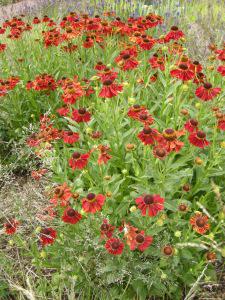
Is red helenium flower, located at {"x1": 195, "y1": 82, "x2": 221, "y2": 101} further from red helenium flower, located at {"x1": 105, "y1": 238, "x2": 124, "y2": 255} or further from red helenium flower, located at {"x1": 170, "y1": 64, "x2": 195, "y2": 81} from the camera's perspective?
red helenium flower, located at {"x1": 105, "y1": 238, "x2": 124, "y2": 255}

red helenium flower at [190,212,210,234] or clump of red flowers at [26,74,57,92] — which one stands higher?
clump of red flowers at [26,74,57,92]

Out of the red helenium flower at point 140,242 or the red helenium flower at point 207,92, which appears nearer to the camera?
the red helenium flower at point 140,242

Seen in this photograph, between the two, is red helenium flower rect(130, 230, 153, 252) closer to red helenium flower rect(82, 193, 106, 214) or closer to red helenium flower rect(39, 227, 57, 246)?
red helenium flower rect(82, 193, 106, 214)

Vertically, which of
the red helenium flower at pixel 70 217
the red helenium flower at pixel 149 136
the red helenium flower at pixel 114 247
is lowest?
the red helenium flower at pixel 114 247

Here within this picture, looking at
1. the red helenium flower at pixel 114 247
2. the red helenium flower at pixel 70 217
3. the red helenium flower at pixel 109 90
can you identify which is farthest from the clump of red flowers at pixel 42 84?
the red helenium flower at pixel 114 247

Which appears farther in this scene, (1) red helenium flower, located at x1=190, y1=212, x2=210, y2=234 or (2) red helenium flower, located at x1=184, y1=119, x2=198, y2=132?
(2) red helenium flower, located at x1=184, y1=119, x2=198, y2=132

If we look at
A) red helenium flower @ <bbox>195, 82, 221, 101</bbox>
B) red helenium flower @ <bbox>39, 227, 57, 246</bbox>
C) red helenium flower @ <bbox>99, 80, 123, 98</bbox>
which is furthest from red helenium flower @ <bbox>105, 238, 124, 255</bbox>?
red helenium flower @ <bbox>195, 82, 221, 101</bbox>

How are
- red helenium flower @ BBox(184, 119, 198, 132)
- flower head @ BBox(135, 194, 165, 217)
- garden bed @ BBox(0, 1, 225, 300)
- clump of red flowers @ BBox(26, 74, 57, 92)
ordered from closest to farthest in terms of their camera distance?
flower head @ BBox(135, 194, 165, 217) < garden bed @ BBox(0, 1, 225, 300) < red helenium flower @ BBox(184, 119, 198, 132) < clump of red flowers @ BBox(26, 74, 57, 92)

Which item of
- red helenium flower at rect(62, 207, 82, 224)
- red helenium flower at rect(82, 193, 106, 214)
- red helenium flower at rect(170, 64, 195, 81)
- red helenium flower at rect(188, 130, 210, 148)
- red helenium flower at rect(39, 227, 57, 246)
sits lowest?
red helenium flower at rect(39, 227, 57, 246)

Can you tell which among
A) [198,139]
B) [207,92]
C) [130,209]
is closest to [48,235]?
[130,209]

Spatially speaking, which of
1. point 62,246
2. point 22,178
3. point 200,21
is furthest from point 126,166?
point 200,21

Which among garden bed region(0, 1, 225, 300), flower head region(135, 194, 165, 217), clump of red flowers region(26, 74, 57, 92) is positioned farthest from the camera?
clump of red flowers region(26, 74, 57, 92)

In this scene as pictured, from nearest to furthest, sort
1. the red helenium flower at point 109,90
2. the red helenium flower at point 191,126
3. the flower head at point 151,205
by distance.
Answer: the flower head at point 151,205 → the red helenium flower at point 191,126 → the red helenium flower at point 109,90

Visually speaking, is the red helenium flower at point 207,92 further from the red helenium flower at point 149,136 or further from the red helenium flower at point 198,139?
the red helenium flower at point 149,136
